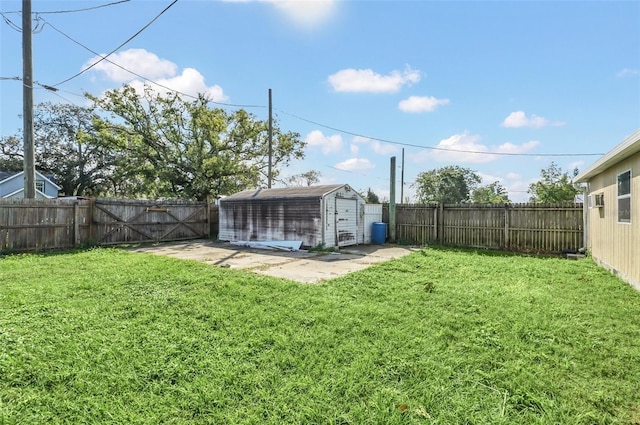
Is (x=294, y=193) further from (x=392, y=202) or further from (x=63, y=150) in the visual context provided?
(x=63, y=150)

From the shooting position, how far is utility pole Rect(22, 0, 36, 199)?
835cm

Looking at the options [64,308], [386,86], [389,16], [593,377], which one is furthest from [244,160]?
[593,377]

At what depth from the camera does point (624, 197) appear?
18.4 feet

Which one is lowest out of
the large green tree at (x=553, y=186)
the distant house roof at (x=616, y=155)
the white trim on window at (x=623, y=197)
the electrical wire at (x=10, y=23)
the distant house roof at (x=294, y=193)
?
the white trim on window at (x=623, y=197)

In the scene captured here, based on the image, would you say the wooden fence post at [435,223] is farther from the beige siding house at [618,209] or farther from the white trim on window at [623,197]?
the white trim on window at [623,197]

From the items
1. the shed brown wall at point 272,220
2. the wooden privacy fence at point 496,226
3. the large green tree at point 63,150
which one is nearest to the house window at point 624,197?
the wooden privacy fence at point 496,226

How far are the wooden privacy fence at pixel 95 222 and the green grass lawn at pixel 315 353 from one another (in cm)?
495

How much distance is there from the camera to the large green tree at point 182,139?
669 inches

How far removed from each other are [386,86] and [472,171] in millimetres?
22184

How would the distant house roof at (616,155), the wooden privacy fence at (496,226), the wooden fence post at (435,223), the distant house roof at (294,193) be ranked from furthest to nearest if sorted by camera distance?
the wooden fence post at (435,223) < the distant house roof at (294,193) < the wooden privacy fence at (496,226) < the distant house roof at (616,155)

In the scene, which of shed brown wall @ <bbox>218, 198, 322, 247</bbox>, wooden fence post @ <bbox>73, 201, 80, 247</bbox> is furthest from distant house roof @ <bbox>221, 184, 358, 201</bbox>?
wooden fence post @ <bbox>73, 201, 80, 247</bbox>

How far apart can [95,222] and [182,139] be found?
8.73 meters

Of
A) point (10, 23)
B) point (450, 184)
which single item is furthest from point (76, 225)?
point (450, 184)

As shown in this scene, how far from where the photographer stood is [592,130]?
12.8 m
